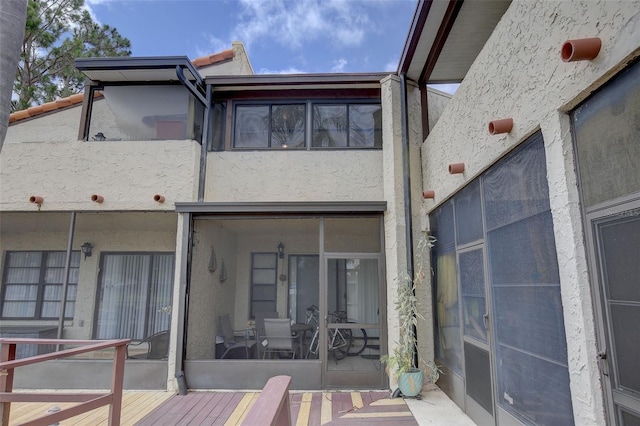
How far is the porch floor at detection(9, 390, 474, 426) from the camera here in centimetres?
465

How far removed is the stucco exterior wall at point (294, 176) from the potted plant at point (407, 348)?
1652 mm

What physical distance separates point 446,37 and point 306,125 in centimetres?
288

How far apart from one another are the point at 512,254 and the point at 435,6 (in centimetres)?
343

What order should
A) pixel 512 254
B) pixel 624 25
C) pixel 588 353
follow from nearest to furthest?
pixel 624 25 < pixel 588 353 < pixel 512 254

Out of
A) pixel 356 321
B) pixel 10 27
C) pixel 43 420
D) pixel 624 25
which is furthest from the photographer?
pixel 356 321

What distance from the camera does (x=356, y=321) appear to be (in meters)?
6.23

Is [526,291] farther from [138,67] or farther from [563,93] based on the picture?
[138,67]

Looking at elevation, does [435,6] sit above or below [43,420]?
above

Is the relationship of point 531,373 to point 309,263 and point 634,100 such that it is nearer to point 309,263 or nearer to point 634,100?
point 634,100

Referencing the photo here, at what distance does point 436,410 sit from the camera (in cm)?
485

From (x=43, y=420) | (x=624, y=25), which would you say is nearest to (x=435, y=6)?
(x=624, y=25)

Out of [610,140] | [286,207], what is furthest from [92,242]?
[610,140]

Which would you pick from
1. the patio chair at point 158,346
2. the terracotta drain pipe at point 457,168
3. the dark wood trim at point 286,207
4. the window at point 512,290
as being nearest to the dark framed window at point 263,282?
the patio chair at point 158,346

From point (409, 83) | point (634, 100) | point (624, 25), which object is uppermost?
point (409, 83)
